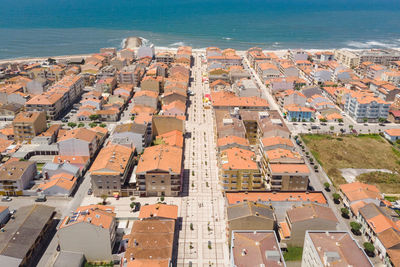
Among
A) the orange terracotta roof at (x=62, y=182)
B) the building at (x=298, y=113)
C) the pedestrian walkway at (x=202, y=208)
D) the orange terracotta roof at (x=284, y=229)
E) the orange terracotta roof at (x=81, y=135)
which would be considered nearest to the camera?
the pedestrian walkway at (x=202, y=208)

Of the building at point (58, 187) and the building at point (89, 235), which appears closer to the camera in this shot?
the building at point (89, 235)

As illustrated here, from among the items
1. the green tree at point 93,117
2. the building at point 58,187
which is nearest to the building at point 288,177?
the building at point 58,187

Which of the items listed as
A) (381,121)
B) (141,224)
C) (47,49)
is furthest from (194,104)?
(47,49)

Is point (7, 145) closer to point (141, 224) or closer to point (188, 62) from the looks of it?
point (141, 224)

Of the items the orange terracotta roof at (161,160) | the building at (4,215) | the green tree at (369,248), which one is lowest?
the green tree at (369,248)

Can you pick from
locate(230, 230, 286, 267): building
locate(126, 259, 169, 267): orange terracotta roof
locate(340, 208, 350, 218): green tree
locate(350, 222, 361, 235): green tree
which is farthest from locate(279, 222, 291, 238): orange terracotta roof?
locate(126, 259, 169, 267): orange terracotta roof

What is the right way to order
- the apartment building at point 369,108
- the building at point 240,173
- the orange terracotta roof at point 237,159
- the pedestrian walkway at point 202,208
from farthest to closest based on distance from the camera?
1. the apartment building at point 369,108
2. the orange terracotta roof at point 237,159
3. the building at point 240,173
4. the pedestrian walkway at point 202,208

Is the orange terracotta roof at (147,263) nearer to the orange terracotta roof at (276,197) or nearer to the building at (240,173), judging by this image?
the orange terracotta roof at (276,197)

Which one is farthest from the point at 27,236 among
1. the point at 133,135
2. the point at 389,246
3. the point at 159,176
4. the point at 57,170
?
the point at 389,246
